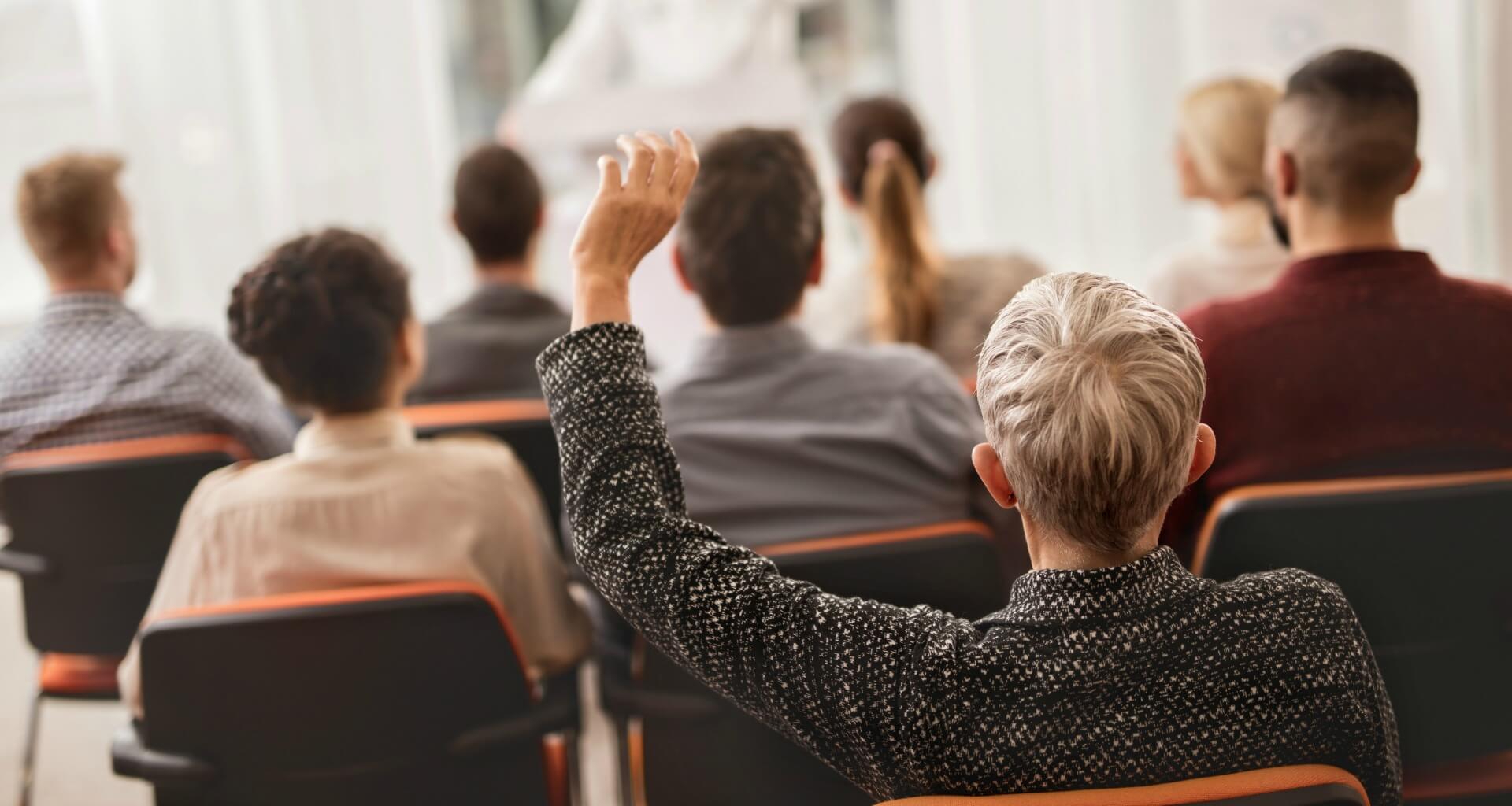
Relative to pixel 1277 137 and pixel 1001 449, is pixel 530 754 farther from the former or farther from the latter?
pixel 1277 137

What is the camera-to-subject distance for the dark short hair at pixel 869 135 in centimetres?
267

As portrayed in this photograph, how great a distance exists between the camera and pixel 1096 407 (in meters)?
0.79

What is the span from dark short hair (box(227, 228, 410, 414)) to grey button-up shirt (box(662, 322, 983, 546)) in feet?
1.28

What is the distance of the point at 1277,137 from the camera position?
67.6 inches

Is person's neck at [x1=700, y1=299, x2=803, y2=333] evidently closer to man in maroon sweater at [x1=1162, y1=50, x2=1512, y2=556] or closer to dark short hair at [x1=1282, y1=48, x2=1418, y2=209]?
man in maroon sweater at [x1=1162, y1=50, x2=1512, y2=556]

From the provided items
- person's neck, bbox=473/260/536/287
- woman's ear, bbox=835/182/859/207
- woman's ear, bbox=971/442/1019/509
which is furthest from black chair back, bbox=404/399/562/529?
woman's ear, bbox=971/442/1019/509

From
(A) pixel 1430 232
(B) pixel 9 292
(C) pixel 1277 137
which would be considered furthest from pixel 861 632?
(B) pixel 9 292

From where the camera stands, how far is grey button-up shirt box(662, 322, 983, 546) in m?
1.57

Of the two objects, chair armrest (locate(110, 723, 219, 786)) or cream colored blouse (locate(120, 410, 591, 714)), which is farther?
cream colored blouse (locate(120, 410, 591, 714))

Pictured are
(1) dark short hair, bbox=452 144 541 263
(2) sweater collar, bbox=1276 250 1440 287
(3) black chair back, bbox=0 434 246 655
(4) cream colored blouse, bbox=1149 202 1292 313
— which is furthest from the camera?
(1) dark short hair, bbox=452 144 541 263

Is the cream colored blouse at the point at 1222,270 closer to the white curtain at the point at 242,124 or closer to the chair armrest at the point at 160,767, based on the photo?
the chair armrest at the point at 160,767

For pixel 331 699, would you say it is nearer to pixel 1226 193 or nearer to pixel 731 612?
pixel 731 612

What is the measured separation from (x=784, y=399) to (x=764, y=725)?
1.43 ft

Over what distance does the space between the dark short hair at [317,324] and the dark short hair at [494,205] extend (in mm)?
983
